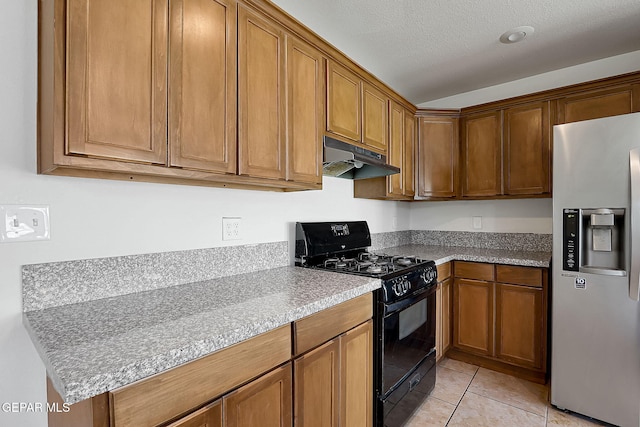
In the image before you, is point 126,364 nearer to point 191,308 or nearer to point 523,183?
point 191,308

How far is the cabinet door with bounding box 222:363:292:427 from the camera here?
37.7 inches

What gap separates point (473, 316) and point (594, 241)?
1.04 metres

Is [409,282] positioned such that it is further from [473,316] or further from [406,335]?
[473,316]

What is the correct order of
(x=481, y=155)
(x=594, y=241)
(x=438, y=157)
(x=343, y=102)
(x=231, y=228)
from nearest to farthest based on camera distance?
(x=231, y=228), (x=594, y=241), (x=343, y=102), (x=481, y=155), (x=438, y=157)

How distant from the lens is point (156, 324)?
962 millimetres

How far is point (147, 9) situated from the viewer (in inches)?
42.9

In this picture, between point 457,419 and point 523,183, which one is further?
point 523,183

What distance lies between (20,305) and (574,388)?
2881 millimetres

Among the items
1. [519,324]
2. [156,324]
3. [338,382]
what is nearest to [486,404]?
[519,324]

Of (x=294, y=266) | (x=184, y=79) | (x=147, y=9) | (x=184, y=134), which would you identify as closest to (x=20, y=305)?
(x=184, y=134)

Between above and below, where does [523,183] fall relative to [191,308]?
above

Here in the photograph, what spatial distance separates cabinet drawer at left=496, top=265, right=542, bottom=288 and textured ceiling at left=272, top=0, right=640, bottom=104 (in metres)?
1.63

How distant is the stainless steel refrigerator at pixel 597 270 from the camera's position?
5.80 ft

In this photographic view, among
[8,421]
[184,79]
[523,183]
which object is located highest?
[184,79]
